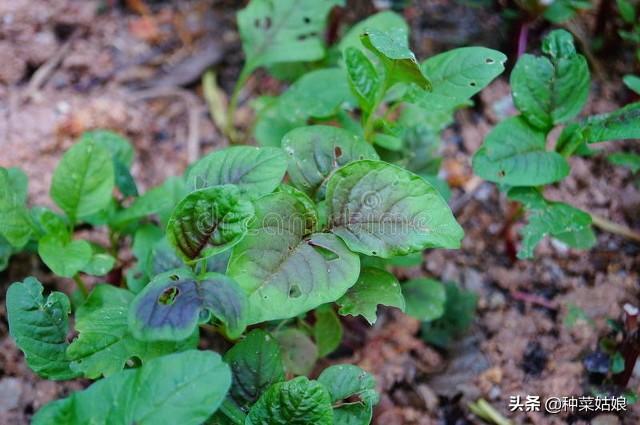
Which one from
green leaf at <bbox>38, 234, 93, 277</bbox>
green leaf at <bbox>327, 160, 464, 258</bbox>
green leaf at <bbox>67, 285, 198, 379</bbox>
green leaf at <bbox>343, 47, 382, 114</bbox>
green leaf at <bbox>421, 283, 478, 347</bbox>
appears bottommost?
green leaf at <bbox>421, 283, 478, 347</bbox>

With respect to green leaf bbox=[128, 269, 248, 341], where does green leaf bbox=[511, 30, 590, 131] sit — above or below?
above

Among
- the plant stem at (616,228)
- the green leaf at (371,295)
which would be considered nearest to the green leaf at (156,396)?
the green leaf at (371,295)

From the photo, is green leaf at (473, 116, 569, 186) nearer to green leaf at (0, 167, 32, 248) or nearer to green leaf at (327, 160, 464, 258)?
green leaf at (327, 160, 464, 258)

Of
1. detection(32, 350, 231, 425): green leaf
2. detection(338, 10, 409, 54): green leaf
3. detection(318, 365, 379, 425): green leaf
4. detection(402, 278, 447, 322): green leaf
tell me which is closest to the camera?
detection(32, 350, 231, 425): green leaf

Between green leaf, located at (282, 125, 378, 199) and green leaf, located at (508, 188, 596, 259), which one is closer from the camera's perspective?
green leaf, located at (282, 125, 378, 199)

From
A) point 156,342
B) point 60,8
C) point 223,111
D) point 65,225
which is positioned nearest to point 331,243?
point 156,342

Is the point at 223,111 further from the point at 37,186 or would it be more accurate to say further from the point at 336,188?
the point at 336,188

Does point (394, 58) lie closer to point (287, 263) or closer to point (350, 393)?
point (287, 263)

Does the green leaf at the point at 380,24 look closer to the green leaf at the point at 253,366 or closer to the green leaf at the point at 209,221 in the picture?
the green leaf at the point at 209,221

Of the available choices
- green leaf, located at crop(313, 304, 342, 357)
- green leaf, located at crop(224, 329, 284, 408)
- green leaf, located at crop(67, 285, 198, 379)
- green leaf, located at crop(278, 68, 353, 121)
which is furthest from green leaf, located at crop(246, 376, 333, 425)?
green leaf, located at crop(278, 68, 353, 121)
